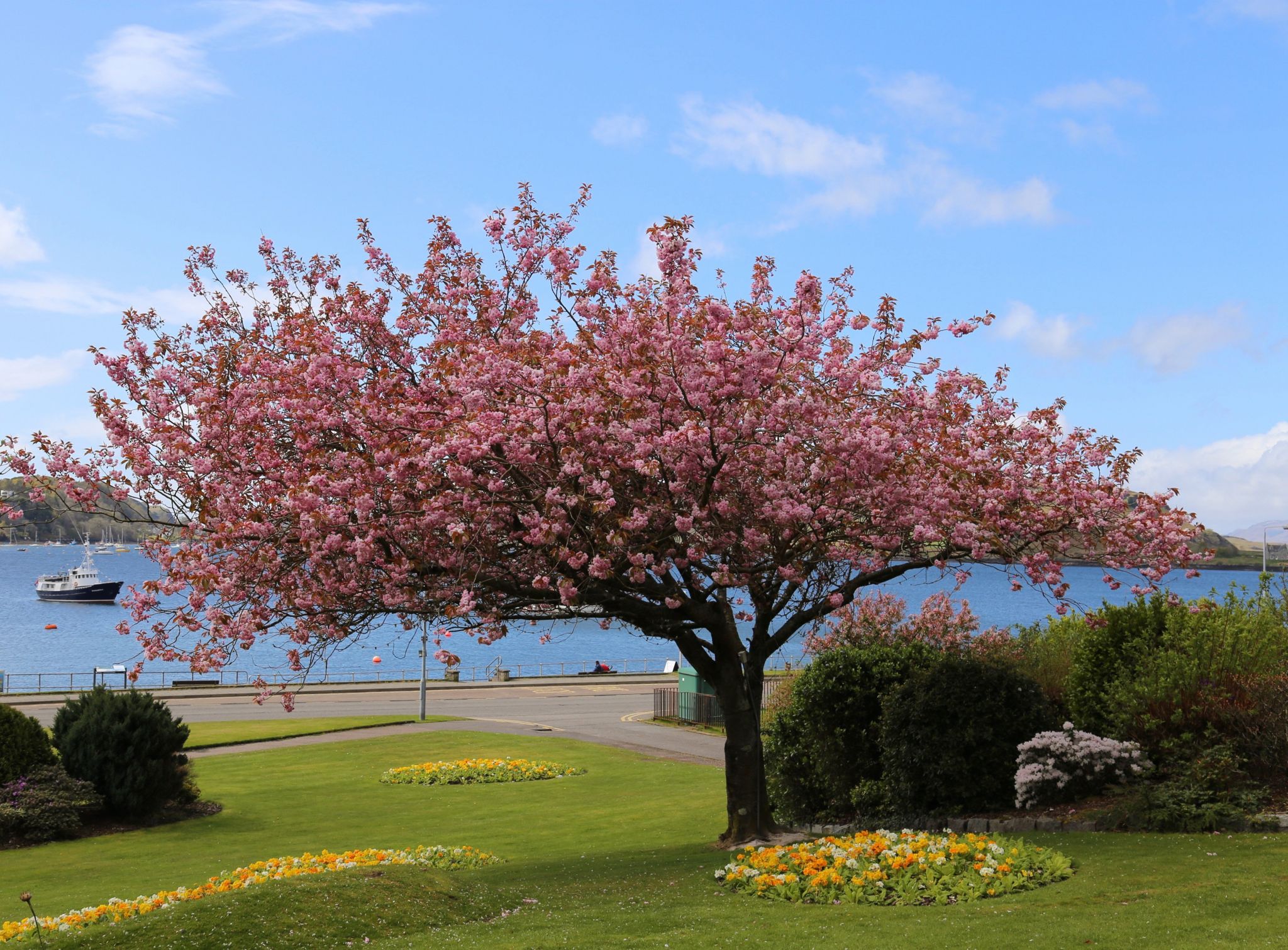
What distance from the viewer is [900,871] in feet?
37.1

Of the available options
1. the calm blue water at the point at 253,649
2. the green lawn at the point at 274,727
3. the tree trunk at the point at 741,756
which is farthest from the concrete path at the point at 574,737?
the calm blue water at the point at 253,649

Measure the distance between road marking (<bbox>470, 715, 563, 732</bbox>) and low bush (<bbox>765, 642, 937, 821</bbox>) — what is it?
19213mm

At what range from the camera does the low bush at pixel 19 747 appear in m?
21.4

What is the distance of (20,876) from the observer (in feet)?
57.6

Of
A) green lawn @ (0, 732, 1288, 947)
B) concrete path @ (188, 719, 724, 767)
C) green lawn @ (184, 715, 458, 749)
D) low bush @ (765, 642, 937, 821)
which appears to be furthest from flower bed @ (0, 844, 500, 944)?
green lawn @ (184, 715, 458, 749)

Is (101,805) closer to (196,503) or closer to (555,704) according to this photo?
(196,503)

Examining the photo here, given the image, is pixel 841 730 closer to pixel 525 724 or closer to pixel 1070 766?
pixel 1070 766

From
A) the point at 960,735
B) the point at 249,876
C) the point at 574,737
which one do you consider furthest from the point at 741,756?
the point at 574,737

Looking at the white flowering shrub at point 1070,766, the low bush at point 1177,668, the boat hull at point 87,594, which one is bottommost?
the white flowering shrub at point 1070,766

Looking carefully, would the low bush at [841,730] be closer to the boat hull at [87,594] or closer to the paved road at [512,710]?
the paved road at [512,710]

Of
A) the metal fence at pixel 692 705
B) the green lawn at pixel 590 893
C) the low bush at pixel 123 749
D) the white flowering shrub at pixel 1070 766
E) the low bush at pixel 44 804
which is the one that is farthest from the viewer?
the metal fence at pixel 692 705

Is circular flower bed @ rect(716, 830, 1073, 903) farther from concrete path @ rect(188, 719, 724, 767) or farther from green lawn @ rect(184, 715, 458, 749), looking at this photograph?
green lawn @ rect(184, 715, 458, 749)

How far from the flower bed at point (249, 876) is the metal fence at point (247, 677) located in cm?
3674

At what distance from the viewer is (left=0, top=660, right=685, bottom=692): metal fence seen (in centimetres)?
5759
